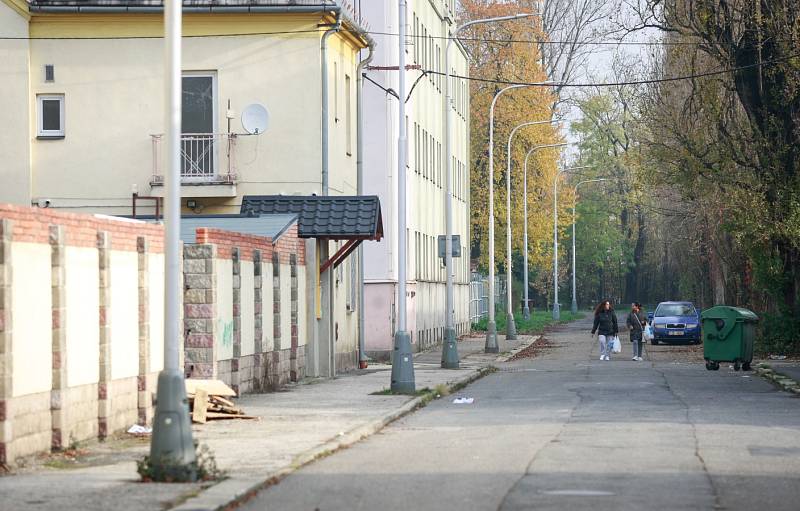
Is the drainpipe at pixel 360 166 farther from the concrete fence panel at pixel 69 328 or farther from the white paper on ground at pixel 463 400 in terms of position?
the concrete fence panel at pixel 69 328

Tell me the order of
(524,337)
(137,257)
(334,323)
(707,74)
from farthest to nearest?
(524,337) → (707,74) → (334,323) → (137,257)

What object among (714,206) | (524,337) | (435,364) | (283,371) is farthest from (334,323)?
(524,337)

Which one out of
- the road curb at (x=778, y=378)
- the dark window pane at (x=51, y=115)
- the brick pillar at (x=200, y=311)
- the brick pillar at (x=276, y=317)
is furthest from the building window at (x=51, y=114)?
the road curb at (x=778, y=378)

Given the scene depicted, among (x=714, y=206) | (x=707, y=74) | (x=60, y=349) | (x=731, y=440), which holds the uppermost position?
(x=707, y=74)

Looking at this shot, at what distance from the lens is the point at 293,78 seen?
31766 mm

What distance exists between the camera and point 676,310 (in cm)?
5431

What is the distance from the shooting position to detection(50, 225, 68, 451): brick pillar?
1508 cm

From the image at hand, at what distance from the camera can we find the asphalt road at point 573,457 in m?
11.6

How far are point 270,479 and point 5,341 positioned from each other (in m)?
2.82

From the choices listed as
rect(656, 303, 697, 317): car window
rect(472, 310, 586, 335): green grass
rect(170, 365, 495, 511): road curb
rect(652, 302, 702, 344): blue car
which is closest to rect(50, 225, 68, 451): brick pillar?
rect(170, 365, 495, 511): road curb

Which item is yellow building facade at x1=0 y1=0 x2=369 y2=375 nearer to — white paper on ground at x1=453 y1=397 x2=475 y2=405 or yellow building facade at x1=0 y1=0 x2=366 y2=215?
yellow building facade at x1=0 y1=0 x2=366 y2=215

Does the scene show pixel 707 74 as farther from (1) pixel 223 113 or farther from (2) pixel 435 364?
(1) pixel 223 113

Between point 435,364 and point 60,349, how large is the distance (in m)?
22.3

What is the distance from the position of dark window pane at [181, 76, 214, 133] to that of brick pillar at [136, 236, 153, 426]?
14039 millimetres
